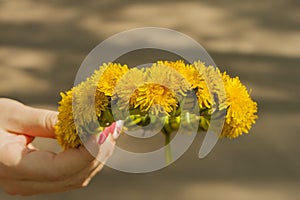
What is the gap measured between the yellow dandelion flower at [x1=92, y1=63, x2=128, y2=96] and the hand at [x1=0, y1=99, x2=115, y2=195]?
50 mm

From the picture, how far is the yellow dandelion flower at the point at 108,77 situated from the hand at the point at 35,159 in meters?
0.05

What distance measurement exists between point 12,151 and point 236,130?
0.74 feet

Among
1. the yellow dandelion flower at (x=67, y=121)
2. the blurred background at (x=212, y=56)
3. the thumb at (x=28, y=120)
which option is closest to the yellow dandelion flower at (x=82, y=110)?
the yellow dandelion flower at (x=67, y=121)

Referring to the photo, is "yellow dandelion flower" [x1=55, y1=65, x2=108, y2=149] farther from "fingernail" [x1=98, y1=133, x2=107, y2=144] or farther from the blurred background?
the blurred background

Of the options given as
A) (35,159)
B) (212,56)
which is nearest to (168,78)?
(35,159)

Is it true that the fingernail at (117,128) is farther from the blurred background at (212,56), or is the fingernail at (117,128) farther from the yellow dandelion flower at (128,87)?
the blurred background at (212,56)

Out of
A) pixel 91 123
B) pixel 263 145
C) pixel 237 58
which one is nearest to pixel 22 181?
pixel 91 123

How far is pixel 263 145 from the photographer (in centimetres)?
162

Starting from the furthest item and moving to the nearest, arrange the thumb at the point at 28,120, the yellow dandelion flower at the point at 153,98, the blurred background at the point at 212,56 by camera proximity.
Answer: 1. the blurred background at the point at 212,56
2. the thumb at the point at 28,120
3. the yellow dandelion flower at the point at 153,98

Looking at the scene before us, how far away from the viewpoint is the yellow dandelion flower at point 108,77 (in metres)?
0.53

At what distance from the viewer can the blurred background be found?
155cm

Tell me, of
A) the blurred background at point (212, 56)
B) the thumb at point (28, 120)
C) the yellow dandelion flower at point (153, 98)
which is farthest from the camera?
the blurred background at point (212, 56)

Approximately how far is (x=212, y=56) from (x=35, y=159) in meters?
1.21

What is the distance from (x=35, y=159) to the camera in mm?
619
